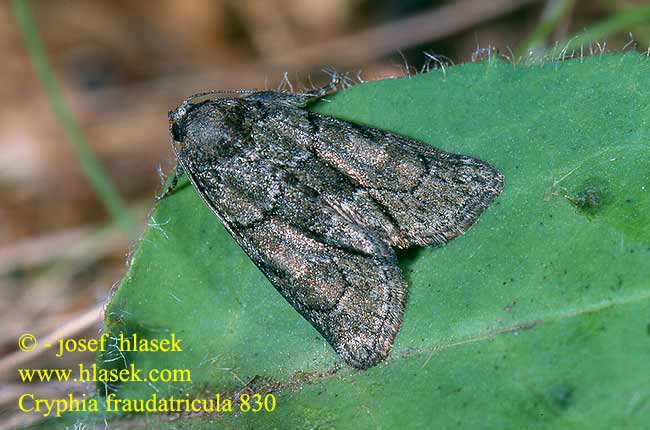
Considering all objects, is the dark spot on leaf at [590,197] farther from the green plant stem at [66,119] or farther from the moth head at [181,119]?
the green plant stem at [66,119]

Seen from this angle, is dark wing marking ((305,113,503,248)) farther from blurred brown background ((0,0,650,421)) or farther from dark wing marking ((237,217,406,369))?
blurred brown background ((0,0,650,421))

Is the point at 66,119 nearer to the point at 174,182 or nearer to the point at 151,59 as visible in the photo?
the point at 151,59

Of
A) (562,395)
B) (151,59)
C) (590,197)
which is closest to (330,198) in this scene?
(590,197)

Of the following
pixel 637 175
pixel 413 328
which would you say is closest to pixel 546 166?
pixel 637 175

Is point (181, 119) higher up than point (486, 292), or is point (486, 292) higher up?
point (181, 119)

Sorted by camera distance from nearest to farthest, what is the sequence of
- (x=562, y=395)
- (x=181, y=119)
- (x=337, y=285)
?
(x=562, y=395), (x=337, y=285), (x=181, y=119)

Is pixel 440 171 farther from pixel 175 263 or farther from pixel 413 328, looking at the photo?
pixel 175 263

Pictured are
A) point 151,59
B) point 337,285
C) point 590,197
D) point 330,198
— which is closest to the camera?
point 590,197

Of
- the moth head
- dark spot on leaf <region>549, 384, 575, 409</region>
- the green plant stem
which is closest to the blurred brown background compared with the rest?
the green plant stem

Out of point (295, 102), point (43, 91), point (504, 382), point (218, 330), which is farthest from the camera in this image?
point (43, 91)
